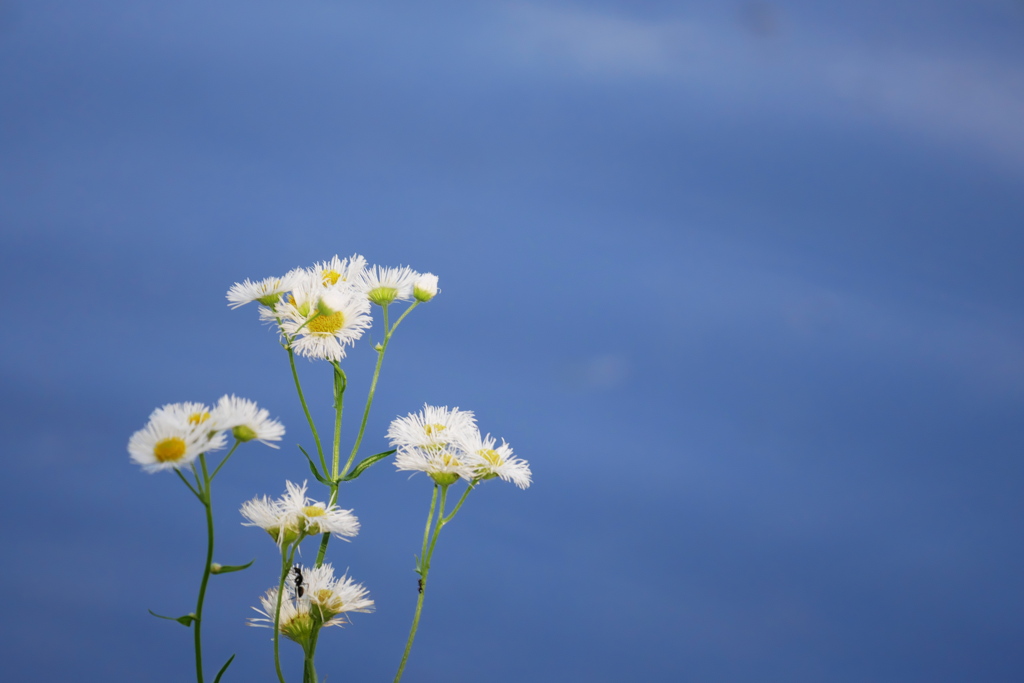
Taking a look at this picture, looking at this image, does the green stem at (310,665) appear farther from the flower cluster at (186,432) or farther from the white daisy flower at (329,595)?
the flower cluster at (186,432)

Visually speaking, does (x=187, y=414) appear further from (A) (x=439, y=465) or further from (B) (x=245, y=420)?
(A) (x=439, y=465)

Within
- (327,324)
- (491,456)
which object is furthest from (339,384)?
(491,456)

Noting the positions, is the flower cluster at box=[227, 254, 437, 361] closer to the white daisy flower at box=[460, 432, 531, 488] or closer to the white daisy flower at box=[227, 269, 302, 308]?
the white daisy flower at box=[227, 269, 302, 308]

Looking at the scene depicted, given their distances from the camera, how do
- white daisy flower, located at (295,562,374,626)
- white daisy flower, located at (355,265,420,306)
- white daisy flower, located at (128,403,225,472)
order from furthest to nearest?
white daisy flower, located at (355,265,420,306) < white daisy flower, located at (295,562,374,626) < white daisy flower, located at (128,403,225,472)

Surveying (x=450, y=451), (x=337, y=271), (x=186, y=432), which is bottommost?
(x=186, y=432)

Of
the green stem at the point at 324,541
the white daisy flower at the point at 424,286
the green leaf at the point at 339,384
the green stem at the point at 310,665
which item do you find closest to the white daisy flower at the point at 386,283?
the white daisy flower at the point at 424,286

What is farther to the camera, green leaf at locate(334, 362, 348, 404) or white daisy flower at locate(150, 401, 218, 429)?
green leaf at locate(334, 362, 348, 404)

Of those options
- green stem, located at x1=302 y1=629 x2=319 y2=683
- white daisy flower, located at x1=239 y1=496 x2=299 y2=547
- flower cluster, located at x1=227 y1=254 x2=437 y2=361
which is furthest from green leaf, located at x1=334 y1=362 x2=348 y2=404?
green stem, located at x1=302 y1=629 x2=319 y2=683

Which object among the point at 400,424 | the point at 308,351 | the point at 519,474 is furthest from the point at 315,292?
the point at 519,474
